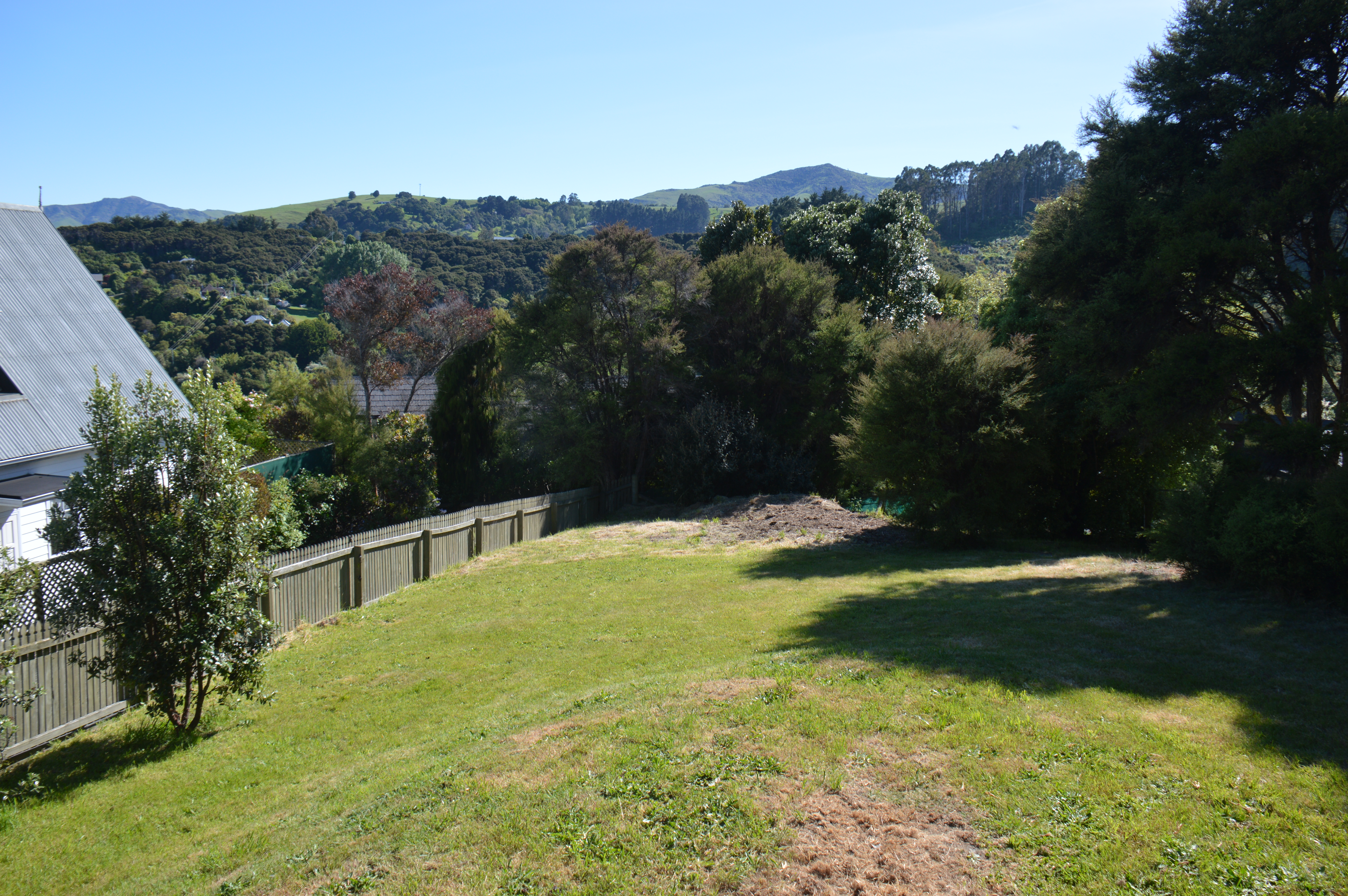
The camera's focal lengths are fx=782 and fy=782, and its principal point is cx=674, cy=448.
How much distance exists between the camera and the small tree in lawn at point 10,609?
707 centimetres

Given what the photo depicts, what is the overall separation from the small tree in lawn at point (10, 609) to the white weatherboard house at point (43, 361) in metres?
8.40

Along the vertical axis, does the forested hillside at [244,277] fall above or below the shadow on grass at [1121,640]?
above

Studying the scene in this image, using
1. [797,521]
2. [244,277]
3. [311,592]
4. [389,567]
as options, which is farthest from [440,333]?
[244,277]

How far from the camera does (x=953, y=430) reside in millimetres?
18188

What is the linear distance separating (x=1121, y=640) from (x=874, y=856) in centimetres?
577

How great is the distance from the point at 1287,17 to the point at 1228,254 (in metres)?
3.89

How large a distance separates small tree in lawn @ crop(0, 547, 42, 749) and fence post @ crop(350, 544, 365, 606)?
6290mm

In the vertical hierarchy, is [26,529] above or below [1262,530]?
below

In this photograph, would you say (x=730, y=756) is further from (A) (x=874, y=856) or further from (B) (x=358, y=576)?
(B) (x=358, y=576)

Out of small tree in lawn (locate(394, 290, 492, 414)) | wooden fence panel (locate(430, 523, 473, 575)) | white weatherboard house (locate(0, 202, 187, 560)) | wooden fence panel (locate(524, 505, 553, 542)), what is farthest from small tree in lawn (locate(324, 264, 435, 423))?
wooden fence panel (locate(430, 523, 473, 575))

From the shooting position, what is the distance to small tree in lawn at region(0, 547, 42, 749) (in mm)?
7074

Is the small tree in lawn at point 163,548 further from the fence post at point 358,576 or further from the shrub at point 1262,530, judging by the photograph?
the shrub at point 1262,530

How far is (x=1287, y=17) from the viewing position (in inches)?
496

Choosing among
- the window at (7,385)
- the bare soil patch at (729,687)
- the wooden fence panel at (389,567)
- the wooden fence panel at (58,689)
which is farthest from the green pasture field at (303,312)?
the bare soil patch at (729,687)
